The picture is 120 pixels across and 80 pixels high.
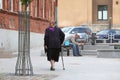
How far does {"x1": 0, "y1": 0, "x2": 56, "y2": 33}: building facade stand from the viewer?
3181cm

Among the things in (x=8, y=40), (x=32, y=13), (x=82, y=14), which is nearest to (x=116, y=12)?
(x=82, y=14)

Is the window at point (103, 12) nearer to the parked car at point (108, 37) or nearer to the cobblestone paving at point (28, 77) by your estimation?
the parked car at point (108, 37)

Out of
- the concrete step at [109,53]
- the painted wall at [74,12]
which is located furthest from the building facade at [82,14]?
the concrete step at [109,53]

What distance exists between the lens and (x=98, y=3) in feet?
241

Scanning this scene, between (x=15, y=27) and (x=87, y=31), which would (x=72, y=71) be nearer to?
(x=15, y=27)

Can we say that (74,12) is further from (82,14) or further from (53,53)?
(53,53)

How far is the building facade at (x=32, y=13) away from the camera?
31.8m

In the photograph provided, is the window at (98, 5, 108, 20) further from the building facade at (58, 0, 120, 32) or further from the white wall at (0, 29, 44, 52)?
the white wall at (0, 29, 44, 52)

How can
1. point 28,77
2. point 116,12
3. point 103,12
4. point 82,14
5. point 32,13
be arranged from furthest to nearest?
1. point 103,12
2. point 82,14
3. point 116,12
4. point 32,13
5. point 28,77

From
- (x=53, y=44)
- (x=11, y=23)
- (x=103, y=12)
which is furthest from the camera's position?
(x=103, y=12)

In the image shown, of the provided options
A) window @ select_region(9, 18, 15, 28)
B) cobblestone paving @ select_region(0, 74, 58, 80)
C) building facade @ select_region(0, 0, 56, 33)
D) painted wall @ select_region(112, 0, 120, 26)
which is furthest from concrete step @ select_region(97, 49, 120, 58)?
painted wall @ select_region(112, 0, 120, 26)

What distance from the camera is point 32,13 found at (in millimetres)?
41156

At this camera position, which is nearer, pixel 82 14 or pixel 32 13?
pixel 32 13

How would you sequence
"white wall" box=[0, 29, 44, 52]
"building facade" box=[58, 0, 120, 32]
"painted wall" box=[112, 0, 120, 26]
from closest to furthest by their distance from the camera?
"white wall" box=[0, 29, 44, 52]
"painted wall" box=[112, 0, 120, 26]
"building facade" box=[58, 0, 120, 32]
